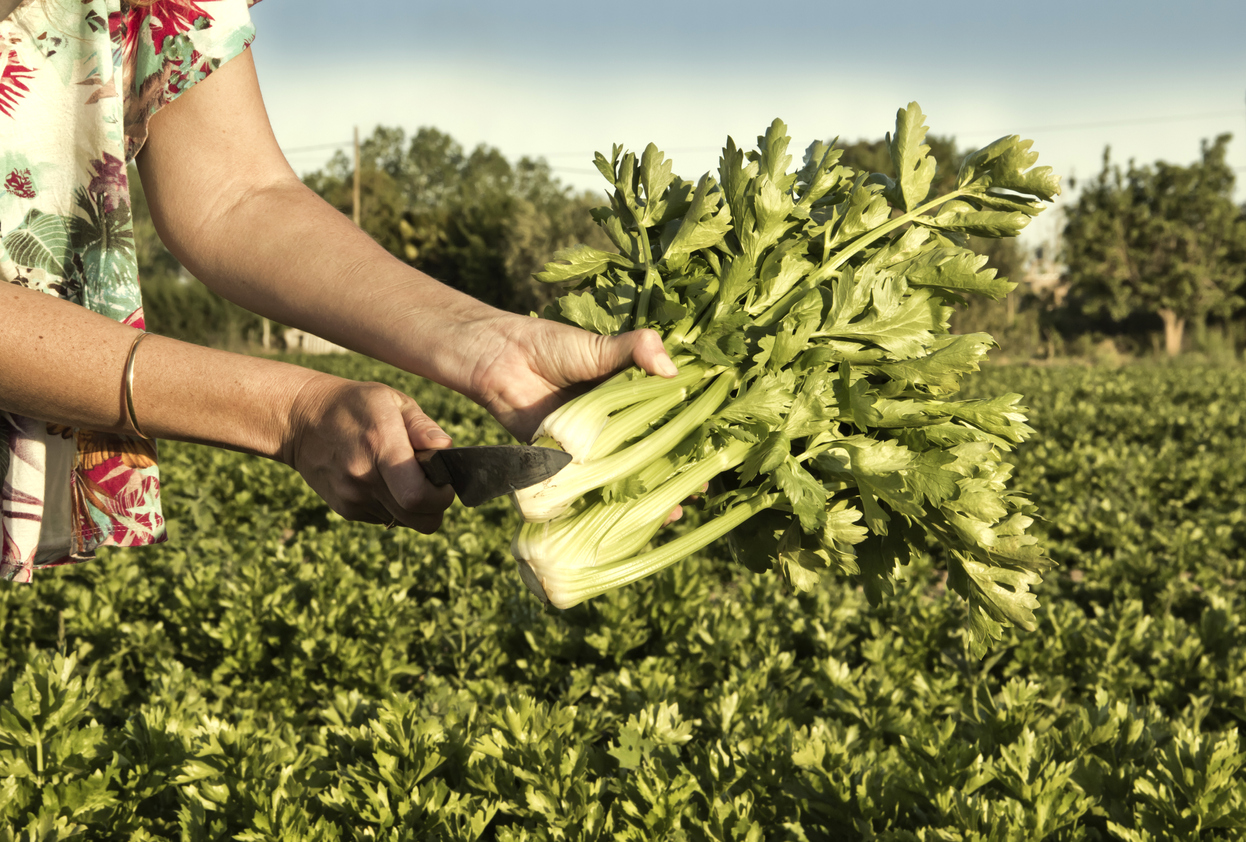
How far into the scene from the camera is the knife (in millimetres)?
1518

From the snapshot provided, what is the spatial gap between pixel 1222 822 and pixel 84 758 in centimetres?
345

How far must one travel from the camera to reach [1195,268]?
128ft

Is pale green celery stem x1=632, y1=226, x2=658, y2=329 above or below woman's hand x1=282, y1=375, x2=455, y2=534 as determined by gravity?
above

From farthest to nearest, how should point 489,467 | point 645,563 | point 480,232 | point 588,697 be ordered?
1. point 480,232
2. point 588,697
3. point 645,563
4. point 489,467

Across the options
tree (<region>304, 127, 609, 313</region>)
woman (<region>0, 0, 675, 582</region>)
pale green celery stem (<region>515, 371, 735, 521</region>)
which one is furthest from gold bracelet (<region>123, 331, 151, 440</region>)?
tree (<region>304, 127, 609, 313</region>)

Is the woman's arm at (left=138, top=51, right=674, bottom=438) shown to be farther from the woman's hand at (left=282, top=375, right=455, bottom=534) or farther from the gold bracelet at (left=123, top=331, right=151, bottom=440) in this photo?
the gold bracelet at (left=123, top=331, right=151, bottom=440)

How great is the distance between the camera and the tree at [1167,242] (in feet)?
130

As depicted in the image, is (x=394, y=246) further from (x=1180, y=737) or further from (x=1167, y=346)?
(x=1180, y=737)

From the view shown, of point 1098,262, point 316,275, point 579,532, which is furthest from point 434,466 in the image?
point 1098,262

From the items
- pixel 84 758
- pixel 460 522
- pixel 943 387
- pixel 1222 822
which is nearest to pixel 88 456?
pixel 84 758

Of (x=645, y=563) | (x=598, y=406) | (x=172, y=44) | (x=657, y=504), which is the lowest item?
(x=645, y=563)

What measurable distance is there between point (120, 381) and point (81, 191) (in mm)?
755

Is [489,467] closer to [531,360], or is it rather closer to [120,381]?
[531,360]

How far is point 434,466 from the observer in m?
1.60
